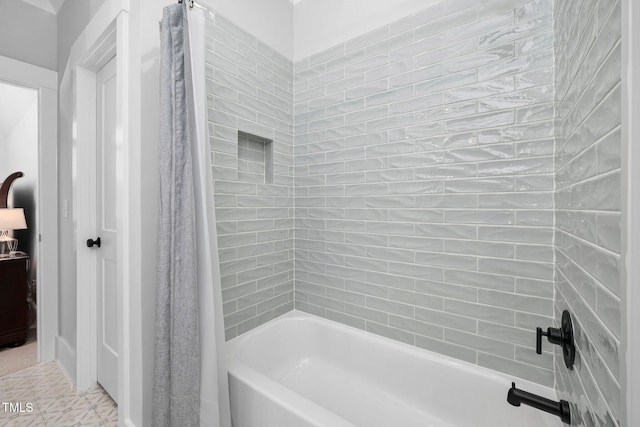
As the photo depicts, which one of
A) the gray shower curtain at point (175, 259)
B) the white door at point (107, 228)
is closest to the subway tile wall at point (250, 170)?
the gray shower curtain at point (175, 259)

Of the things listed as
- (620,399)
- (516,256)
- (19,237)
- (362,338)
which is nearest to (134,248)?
(362,338)

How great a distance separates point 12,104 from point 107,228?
264 centimetres

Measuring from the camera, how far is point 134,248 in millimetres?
1236

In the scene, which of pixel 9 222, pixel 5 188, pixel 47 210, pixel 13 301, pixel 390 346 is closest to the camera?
pixel 390 346

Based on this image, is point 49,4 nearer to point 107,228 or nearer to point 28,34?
point 28,34

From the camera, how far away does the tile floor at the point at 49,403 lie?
1.53 metres

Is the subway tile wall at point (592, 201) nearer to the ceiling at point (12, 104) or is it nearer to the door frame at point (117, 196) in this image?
the door frame at point (117, 196)

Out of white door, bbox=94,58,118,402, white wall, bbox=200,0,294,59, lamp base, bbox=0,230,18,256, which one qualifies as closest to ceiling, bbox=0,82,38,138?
white door, bbox=94,58,118,402

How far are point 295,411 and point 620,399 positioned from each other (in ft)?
3.08

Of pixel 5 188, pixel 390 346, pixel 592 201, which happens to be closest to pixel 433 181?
pixel 592 201

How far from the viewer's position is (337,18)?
1.79 metres

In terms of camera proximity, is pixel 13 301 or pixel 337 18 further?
pixel 13 301

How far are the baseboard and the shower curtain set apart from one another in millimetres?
1255

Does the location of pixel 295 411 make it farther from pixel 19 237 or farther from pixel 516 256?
pixel 19 237
